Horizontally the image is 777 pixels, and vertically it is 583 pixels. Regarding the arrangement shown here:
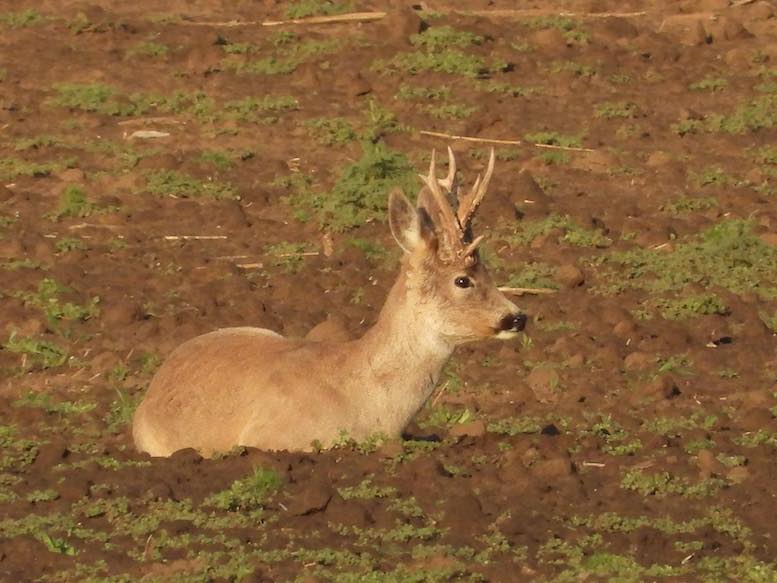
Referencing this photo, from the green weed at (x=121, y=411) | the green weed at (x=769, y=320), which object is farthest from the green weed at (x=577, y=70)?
the green weed at (x=121, y=411)

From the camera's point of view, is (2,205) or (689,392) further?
(2,205)

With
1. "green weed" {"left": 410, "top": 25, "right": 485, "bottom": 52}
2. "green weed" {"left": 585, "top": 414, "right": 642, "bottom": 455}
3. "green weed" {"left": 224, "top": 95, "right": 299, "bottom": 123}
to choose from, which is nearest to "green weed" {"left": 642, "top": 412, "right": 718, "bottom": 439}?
"green weed" {"left": 585, "top": 414, "right": 642, "bottom": 455}

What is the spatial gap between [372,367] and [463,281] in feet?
2.23

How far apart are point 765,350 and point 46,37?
8799 mm

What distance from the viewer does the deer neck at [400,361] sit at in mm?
11195

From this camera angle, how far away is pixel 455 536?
9945 mm

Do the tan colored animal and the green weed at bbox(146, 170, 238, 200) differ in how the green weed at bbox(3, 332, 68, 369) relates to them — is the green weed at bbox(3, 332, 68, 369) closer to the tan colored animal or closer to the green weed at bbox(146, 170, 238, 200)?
the tan colored animal

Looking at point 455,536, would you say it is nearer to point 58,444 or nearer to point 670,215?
point 58,444

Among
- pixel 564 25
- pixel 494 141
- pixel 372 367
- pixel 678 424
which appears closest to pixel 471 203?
pixel 372 367

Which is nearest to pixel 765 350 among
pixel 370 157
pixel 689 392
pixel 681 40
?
pixel 689 392

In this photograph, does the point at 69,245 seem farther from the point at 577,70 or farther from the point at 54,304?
the point at 577,70

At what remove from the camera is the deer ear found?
37.1ft

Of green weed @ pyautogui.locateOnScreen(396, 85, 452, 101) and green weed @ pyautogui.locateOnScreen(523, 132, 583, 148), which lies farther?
green weed @ pyautogui.locateOnScreen(396, 85, 452, 101)

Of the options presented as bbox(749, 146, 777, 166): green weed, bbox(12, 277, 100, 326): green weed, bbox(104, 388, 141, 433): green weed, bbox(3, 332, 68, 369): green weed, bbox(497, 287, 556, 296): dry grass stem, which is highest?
bbox(104, 388, 141, 433): green weed
